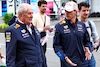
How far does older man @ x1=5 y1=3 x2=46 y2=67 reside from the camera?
126 inches

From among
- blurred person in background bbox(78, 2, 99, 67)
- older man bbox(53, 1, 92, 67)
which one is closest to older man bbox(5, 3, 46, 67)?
older man bbox(53, 1, 92, 67)

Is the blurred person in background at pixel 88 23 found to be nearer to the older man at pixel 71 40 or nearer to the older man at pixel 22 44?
the older man at pixel 71 40

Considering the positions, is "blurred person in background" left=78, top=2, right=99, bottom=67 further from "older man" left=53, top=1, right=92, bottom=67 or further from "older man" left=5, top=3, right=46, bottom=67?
"older man" left=5, top=3, right=46, bottom=67

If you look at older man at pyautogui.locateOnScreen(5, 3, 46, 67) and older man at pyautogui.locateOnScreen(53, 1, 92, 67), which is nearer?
older man at pyautogui.locateOnScreen(5, 3, 46, 67)

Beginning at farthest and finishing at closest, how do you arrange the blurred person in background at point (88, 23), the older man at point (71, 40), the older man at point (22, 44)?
the blurred person in background at point (88, 23)
the older man at point (71, 40)
the older man at point (22, 44)

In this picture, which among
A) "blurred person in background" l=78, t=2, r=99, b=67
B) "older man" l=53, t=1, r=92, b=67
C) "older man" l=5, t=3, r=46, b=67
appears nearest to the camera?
"older man" l=5, t=3, r=46, b=67

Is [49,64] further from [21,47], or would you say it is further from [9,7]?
[9,7]

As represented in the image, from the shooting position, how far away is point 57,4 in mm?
31375

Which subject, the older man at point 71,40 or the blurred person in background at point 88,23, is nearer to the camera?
the older man at point 71,40

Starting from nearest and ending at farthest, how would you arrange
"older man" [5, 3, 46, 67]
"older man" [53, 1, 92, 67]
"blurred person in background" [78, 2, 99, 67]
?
"older man" [5, 3, 46, 67]
"older man" [53, 1, 92, 67]
"blurred person in background" [78, 2, 99, 67]

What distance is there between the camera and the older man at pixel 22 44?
3199mm

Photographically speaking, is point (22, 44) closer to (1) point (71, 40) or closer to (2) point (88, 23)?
(1) point (71, 40)


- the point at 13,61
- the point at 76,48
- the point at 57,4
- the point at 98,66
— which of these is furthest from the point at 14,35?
the point at 57,4

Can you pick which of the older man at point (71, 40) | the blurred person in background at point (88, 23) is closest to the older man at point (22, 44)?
the older man at point (71, 40)
